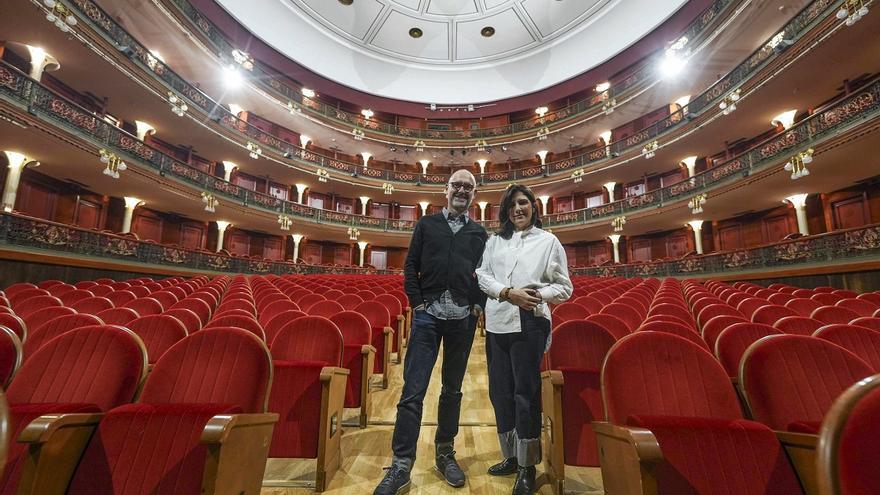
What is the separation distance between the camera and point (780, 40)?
26.9 feet

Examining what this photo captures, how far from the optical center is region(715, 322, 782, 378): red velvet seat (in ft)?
6.18

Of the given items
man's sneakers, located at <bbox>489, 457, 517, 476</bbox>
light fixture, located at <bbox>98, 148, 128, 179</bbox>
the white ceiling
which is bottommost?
man's sneakers, located at <bbox>489, 457, 517, 476</bbox>

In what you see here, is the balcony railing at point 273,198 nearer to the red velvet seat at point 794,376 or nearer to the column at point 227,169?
the column at point 227,169

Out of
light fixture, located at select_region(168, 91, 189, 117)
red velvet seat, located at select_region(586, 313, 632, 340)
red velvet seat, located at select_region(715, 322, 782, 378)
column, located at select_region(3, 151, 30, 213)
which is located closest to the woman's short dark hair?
red velvet seat, located at select_region(586, 313, 632, 340)

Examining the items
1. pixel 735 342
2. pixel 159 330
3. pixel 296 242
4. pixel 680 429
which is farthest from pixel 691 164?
pixel 296 242

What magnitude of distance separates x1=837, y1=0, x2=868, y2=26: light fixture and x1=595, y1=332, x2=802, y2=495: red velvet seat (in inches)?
367

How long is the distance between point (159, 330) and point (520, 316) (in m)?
2.29

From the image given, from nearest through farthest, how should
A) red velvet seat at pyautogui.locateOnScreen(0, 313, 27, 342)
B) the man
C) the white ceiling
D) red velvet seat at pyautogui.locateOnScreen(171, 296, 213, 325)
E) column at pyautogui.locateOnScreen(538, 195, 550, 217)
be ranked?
the man < red velvet seat at pyautogui.locateOnScreen(0, 313, 27, 342) < red velvet seat at pyautogui.locateOnScreen(171, 296, 213, 325) < the white ceiling < column at pyautogui.locateOnScreen(538, 195, 550, 217)

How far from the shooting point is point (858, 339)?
6.36ft

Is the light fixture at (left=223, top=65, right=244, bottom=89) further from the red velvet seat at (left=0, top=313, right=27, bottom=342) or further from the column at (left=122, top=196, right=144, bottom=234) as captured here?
the red velvet seat at (left=0, top=313, right=27, bottom=342)

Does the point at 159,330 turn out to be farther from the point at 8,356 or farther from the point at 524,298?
the point at 524,298

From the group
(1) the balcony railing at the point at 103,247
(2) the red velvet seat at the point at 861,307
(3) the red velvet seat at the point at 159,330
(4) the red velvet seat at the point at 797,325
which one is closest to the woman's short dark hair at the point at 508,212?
(4) the red velvet seat at the point at 797,325

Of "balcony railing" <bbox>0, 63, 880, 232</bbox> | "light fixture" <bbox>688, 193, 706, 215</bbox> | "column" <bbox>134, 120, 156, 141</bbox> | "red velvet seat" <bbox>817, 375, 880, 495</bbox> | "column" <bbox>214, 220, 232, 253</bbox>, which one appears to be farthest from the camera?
"column" <bbox>214, 220, 232, 253</bbox>

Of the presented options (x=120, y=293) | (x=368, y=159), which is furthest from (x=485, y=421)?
(x=368, y=159)
